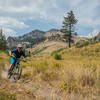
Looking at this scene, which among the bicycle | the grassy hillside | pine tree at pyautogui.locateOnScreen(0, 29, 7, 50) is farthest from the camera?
pine tree at pyautogui.locateOnScreen(0, 29, 7, 50)

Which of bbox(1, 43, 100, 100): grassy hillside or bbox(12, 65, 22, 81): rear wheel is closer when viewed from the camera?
bbox(1, 43, 100, 100): grassy hillside

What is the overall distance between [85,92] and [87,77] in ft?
3.41

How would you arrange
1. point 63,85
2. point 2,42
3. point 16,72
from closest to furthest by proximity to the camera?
point 63,85 → point 16,72 → point 2,42

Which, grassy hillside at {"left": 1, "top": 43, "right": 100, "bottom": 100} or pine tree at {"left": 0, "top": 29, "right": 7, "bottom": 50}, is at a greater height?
pine tree at {"left": 0, "top": 29, "right": 7, "bottom": 50}

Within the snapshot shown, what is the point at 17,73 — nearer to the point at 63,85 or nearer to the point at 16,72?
the point at 16,72

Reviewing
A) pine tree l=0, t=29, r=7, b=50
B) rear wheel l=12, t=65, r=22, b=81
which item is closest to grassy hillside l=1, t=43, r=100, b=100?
rear wheel l=12, t=65, r=22, b=81

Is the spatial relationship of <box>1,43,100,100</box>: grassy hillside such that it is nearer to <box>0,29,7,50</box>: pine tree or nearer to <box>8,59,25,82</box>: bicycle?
<box>8,59,25,82</box>: bicycle

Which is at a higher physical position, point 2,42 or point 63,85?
point 2,42

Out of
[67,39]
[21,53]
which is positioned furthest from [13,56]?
[67,39]

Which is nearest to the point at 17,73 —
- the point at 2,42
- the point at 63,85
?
the point at 63,85

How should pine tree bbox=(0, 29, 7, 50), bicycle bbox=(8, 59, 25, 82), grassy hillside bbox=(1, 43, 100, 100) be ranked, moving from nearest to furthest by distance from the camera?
grassy hillside bbox=(1, 43, 100, 100)
bicycle bbox=(8, 59, 25, 82)
pine tree bbox=(0, 29, 7, 50)

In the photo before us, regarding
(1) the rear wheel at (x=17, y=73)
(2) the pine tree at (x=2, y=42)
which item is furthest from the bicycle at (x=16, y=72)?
(2) the pine tree at (x=2, y=42)

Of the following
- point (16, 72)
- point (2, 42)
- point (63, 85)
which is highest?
point (2, 42)

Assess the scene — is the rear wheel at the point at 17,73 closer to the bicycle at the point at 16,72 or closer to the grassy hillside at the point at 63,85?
the bicycle at the point at 16,72
